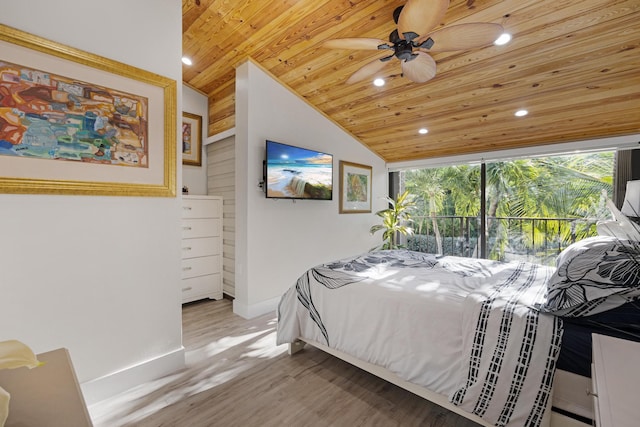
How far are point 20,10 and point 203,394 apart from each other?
239 cm

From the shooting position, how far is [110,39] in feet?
5.88

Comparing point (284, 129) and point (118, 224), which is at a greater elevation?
point (284, 129)

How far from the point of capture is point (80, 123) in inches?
66.6

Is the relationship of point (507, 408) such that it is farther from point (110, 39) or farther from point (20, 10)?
point (20, 10)

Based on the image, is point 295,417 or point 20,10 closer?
point 20,10

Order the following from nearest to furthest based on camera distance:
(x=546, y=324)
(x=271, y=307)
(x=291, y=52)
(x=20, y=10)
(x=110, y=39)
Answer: (x=546, y=324), (x=20, y=10), (x=110, y=39), (x=291, y=52), (x=271, y=307)

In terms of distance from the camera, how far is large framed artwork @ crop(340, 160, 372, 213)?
423 centimetres

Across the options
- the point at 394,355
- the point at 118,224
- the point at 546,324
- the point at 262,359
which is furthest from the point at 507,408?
the point at 118,224

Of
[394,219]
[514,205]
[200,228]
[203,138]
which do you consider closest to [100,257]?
[200,228]

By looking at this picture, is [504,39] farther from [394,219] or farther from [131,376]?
[131,376]

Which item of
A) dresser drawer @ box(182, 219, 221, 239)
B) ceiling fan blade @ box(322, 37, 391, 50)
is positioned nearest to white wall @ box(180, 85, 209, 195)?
dresser drawer @ box(182, 219, 221, 239)

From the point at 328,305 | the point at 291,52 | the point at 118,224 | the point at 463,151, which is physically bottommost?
the point at 328,305

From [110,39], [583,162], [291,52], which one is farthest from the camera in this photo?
[583,162]

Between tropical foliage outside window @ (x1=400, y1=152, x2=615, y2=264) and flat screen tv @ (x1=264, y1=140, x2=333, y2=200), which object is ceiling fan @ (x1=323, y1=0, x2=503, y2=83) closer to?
flat screen tv @ (x1=264, y1=140, x2=333, y2=200)
